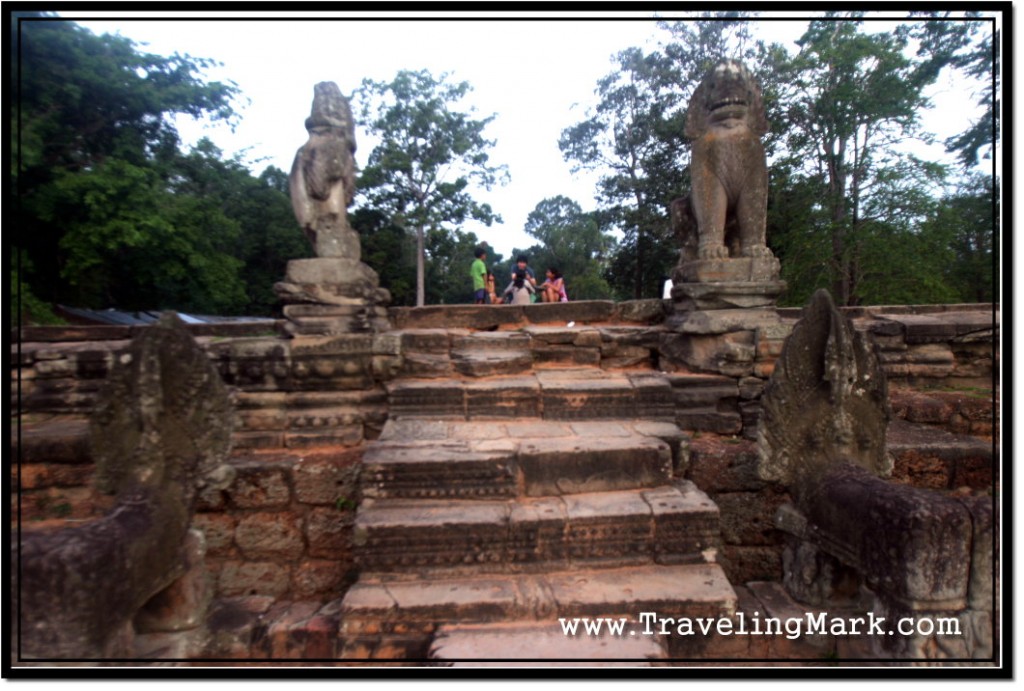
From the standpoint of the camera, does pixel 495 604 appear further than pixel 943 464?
No

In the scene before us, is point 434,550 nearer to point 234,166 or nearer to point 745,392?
point 745,392

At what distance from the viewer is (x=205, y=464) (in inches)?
89.0

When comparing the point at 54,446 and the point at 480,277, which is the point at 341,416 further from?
the point at 480,277

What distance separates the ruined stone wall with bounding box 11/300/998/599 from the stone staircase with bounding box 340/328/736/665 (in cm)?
43

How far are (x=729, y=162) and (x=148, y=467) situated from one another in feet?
12.9

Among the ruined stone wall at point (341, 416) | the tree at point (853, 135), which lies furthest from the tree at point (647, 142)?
the ruined stone wall at point (341, 416)

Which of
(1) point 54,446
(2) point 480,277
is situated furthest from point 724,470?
(2) point 480,277

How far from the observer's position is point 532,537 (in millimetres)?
2432

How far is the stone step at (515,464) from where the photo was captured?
2.67 metres

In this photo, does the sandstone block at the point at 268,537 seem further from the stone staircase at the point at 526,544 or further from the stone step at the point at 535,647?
the stone step at the point at 535,647

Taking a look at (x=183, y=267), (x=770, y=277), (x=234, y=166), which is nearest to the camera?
(x=770, y=277)

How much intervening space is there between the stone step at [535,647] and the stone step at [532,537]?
0.31m

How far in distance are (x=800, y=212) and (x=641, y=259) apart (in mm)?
5537

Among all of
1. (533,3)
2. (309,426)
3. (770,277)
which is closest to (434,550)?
(309,426)
